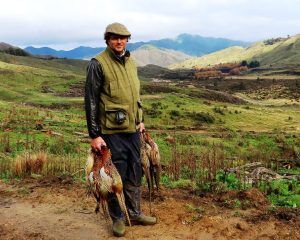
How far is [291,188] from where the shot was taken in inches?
356

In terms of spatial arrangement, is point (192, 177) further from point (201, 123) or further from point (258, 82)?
point (258, 82)

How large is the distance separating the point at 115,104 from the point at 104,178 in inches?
39.2

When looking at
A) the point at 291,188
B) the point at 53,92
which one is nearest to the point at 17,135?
the point at 291,188

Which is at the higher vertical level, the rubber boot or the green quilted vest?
the green quilted vest

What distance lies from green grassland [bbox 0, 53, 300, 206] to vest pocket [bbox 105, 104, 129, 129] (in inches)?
136

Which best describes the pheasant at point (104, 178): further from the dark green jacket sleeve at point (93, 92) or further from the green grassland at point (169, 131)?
the green grassland at point (169, 131)

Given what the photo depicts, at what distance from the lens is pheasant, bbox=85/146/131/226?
598 centimetres

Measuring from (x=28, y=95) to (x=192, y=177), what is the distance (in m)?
33.1

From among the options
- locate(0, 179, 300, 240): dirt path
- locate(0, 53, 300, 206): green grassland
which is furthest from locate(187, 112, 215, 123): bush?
locate(0, 179, 300, 240): dirt path

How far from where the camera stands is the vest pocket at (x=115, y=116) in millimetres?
6109

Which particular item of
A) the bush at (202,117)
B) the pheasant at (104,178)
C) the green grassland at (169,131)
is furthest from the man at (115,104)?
the bush at (202,117)

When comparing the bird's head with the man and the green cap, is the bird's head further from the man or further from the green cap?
the green cap

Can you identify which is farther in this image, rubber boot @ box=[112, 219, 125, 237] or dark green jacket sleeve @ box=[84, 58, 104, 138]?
rubber boot @ box=[112, 219, 125, 237]

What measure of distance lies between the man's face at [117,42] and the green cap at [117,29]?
85 millimetres
